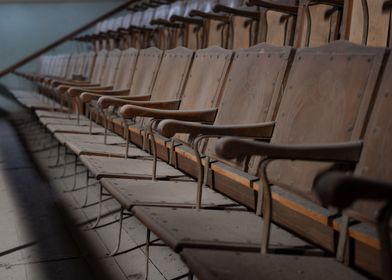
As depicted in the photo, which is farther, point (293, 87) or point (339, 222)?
point (293, 87)

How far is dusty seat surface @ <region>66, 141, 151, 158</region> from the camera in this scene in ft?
4.03

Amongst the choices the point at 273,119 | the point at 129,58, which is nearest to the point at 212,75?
the point at 273,119

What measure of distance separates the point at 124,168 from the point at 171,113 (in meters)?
0.17

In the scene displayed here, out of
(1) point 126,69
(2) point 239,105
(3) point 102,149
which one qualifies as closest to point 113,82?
(1) point 126,69

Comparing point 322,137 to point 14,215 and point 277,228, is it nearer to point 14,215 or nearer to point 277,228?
point 277,228

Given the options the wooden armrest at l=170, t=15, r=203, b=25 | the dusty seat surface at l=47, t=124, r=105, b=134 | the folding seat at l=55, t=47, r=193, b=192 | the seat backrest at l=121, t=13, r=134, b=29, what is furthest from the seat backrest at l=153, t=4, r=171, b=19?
the folding seat at l=55, t=47, r=193, b=192

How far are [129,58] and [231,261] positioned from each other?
146cm

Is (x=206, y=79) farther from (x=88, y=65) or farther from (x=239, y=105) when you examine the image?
(x=88, y=65)

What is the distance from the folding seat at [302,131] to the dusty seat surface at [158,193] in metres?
0.02

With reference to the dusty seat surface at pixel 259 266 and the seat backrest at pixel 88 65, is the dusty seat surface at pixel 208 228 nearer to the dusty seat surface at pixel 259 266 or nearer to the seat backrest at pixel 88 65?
the dusty seat surface at pixel 259 266

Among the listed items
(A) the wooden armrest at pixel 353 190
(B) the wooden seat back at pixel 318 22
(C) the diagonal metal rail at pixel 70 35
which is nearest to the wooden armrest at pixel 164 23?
(B) the wooden seat back at pixel 318 22

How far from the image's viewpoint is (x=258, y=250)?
600 millimetres

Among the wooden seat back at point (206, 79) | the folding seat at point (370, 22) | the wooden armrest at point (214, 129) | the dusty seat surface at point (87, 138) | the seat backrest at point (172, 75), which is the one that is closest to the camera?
the wooden armrest at point (214, 129)

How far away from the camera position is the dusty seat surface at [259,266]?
516 mm
